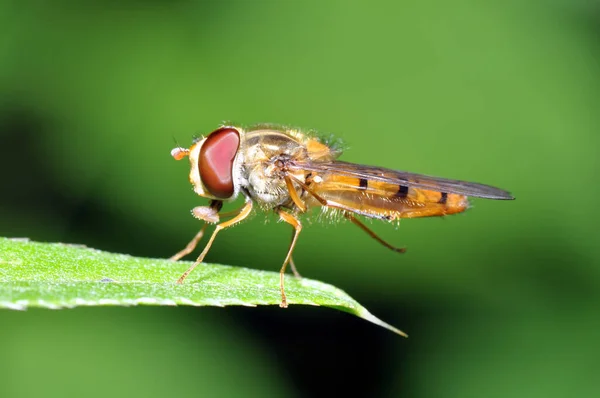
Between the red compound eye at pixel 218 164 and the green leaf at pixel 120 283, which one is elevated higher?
the red compound eye at pixel 218 164

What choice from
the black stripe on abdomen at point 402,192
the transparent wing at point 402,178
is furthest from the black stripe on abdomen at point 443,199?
the transparent wing at point 402,178

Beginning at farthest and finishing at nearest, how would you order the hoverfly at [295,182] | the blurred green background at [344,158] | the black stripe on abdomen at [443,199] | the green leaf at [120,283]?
the blurred green background at [344,158] < the black stripe on abdomen at [443,199] < the hoverfly at [295,182] < the green leaf at [120,283]

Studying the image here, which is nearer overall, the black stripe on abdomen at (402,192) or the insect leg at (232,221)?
the insect leg at (232,221)

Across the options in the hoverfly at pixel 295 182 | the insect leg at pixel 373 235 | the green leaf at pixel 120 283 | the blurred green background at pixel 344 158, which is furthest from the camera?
the blurred green background at pixel 344 158

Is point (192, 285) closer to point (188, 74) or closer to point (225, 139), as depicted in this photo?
point (225, 139)

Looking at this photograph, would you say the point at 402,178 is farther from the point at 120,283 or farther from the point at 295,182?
the point at 120,283

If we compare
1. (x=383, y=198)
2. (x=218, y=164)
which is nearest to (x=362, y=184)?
(x=383, y=198)

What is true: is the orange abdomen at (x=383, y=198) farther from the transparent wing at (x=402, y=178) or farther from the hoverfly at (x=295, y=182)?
the transparent wing at (x=402, y=178)

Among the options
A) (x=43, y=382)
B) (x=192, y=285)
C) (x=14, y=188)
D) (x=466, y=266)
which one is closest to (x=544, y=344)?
(x=466, y=266)

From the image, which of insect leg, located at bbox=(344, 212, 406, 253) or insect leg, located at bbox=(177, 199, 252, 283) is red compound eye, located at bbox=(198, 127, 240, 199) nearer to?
insect leg, located at bbox=(177, 199, 252, 283)
